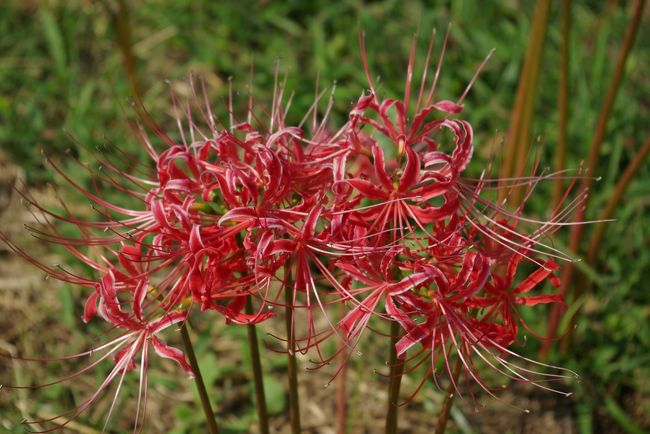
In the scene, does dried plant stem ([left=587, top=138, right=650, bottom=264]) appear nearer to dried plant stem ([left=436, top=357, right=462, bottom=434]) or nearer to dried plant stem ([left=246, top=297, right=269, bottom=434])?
dried plant stem ([left=436, top=357, right=462, bottom=434])

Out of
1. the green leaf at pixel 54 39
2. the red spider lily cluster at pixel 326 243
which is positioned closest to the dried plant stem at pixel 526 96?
the red spider lily cluster at pixel 326 243

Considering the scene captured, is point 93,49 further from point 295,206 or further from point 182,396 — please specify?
point 295,206

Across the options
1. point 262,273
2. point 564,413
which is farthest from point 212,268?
point 564,413

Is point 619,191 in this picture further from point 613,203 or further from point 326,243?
point 326,243

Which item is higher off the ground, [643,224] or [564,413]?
[643,224]

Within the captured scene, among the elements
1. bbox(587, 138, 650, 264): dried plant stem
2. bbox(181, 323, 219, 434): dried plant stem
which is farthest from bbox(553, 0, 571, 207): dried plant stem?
bbox(181, 323, 219, 434): dried plant stem
